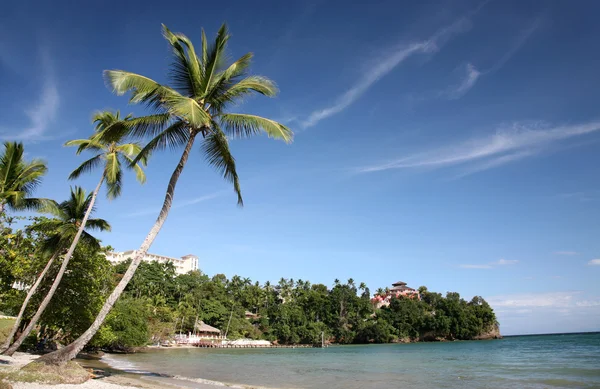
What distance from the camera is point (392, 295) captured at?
97.3 m

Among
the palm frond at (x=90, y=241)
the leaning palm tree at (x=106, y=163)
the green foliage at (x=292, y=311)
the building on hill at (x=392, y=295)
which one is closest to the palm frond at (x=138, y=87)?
the leaning palm tree at (x=106, y=163)

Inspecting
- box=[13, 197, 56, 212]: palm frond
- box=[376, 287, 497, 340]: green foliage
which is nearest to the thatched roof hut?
box=[376, 287, 497, 340]: green foliage

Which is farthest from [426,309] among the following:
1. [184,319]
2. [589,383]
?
[589,383]

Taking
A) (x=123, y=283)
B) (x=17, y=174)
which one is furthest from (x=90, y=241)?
(x=123, y=283)

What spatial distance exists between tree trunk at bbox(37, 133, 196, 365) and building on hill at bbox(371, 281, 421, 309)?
292 feet

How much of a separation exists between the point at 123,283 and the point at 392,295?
9415 cm

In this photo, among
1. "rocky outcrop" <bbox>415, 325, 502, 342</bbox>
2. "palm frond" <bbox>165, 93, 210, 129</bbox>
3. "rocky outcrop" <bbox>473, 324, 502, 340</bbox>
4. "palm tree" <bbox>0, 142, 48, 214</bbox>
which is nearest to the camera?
"palm frond" <bbox>165, 93, 210, 129</bbox>

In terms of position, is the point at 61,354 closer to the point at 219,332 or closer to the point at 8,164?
the point at 8,164

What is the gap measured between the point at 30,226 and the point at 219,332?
182 feet

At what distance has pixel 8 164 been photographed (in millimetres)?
15562

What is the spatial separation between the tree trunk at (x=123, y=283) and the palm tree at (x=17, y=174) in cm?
750

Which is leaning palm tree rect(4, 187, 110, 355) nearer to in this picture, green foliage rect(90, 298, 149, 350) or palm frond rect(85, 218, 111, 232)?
palm frond rect(85, 218, 111, 232)

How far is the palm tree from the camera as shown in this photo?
611 inches

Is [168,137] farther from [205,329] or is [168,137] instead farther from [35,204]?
[205,329]
